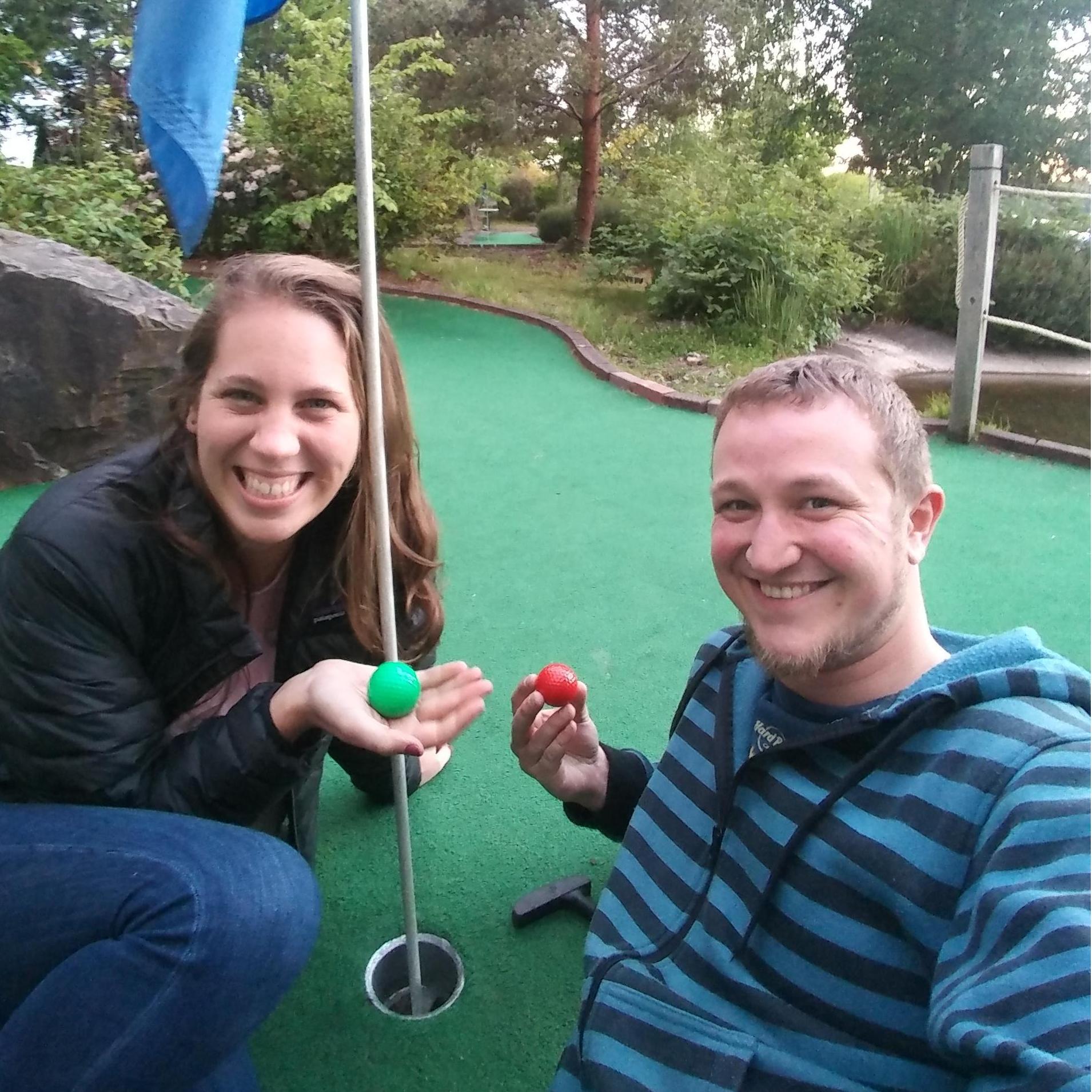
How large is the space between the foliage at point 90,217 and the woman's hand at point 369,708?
17.7ft

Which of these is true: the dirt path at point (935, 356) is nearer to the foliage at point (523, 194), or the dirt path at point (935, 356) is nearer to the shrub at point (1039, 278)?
the shrub at point (1039, 278)

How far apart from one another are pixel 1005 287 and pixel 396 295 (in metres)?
5.75

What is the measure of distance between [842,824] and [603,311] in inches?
321

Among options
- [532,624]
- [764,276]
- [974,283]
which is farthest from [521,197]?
[532,624]

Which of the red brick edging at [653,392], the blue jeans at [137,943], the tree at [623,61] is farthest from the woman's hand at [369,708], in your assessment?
the tree at [623,61]

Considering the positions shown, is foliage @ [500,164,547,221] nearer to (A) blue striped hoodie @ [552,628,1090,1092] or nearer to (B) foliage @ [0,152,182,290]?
(B) foliage @ [0,152,182,290]

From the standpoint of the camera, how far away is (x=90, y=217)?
6168 millimetres

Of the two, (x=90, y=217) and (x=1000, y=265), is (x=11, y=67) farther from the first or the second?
(x=1000, y=265)

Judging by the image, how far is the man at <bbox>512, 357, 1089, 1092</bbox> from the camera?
91 centimetres

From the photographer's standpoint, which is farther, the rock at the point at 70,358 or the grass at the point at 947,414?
the grass at the point at 947,414

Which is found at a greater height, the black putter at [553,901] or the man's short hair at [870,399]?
the man's short hair at [870,399]

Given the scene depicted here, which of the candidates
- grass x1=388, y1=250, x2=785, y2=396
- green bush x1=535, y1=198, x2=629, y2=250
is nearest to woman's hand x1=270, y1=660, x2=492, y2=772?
grass x1=388, y1=250, x2=785, y2=396

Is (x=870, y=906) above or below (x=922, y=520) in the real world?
below

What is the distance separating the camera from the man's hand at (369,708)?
1.36 meters
